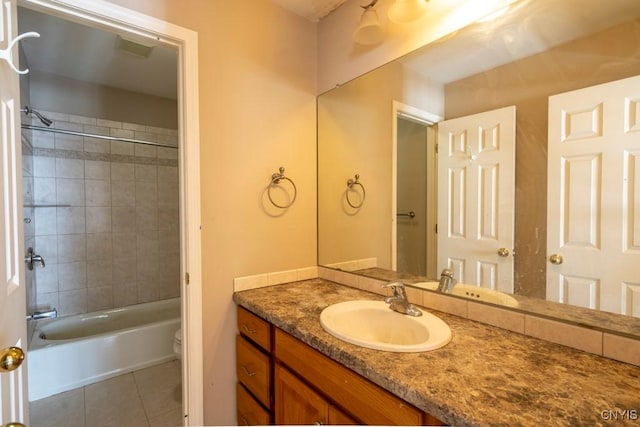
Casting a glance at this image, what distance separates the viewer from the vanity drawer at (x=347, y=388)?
28.7 inches

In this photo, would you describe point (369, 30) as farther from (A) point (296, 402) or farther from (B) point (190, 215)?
(A) point (296, 402)

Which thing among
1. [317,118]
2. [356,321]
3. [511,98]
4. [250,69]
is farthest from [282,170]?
[511,98]

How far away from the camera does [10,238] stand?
2.50 ft

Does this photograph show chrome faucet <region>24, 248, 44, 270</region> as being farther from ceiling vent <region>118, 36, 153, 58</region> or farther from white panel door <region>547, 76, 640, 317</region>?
white panel door <region>547, 76, 640, 317</region>

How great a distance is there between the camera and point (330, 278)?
1.76 metres

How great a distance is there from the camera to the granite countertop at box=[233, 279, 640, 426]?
1.95 ft

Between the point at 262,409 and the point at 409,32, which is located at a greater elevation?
the point at 409,32

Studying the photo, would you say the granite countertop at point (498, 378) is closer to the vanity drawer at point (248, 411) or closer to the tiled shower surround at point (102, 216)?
the vanity drawer at point (248, 411)

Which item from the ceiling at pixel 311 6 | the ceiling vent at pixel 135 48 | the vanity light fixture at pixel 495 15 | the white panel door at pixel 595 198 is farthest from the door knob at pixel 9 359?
the ceiling vent at pixel 135 48

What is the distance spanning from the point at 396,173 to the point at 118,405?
233 centimetres

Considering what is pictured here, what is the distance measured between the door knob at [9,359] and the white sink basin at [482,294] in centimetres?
135

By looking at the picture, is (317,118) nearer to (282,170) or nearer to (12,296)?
(282,170)

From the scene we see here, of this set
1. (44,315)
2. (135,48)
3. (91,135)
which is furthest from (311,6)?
(44,315)

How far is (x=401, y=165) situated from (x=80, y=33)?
222 centimetres
